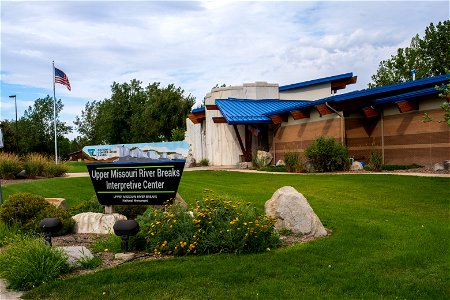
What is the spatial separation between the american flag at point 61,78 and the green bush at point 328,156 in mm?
25008

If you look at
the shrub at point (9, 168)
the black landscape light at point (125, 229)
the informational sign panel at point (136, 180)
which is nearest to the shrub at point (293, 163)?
the shrub at point (9, 168)

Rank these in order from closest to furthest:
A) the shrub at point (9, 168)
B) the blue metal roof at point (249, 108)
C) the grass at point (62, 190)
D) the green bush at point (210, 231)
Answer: the green bush at point (210, 231), the grass at point (62, 190), the shrub at point (9, 168), the blue metal roof at point (249, 108)

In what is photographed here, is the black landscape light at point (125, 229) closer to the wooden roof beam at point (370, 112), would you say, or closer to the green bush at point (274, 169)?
the green bush at point (274, 169)

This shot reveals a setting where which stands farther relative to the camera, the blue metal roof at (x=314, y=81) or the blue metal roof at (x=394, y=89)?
the blue metal roof at (x=314, y=81)

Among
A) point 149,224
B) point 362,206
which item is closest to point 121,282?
point 149,224

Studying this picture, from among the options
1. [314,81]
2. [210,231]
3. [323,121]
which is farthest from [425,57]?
[210,231]

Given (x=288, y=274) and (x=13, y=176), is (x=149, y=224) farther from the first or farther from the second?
(x=13, y=176)

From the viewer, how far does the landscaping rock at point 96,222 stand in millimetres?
9836

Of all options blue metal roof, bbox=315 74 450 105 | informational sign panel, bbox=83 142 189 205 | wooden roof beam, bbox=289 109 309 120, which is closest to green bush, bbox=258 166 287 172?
wooden roof beam, bbox=289 109 309 120

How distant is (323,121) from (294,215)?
18.7 metres

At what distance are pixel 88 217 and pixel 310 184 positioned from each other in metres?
9.11

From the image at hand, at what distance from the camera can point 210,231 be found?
784 cm

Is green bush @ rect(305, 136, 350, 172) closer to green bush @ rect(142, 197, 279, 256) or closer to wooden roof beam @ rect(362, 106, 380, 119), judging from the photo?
wooden roof beam @ rect(362, 106, 380, 119)

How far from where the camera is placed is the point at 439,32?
38.5 m
